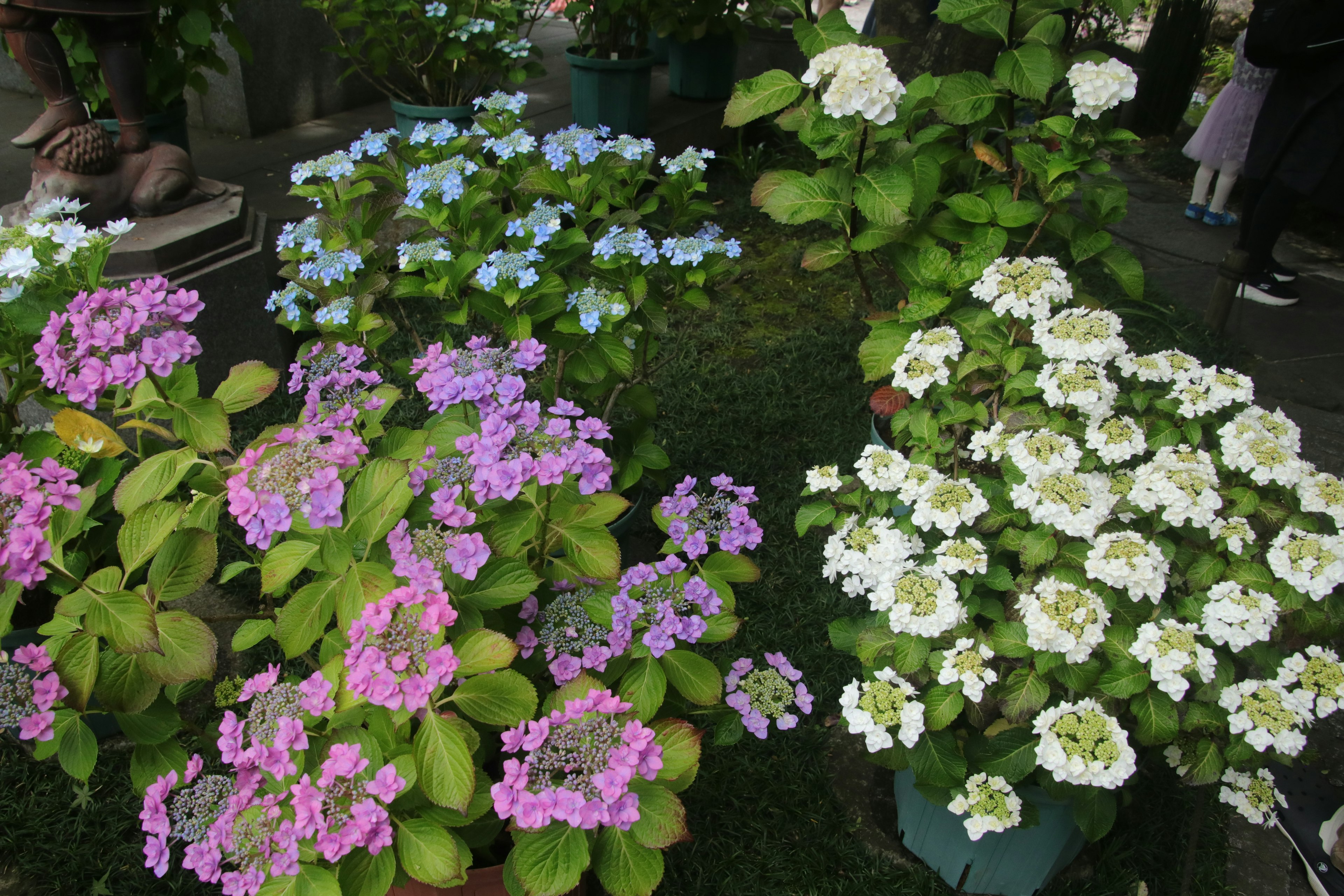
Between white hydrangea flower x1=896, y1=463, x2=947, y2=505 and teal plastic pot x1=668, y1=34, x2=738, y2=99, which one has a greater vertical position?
white hydrangea flower x1=896, y1=463, x2=947, y2=505

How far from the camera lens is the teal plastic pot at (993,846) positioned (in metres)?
1.49

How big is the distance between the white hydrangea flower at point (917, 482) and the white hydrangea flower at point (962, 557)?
92mm

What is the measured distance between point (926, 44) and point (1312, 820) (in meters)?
2.23

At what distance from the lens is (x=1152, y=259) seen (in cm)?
436

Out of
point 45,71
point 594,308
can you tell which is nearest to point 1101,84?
point 594,308

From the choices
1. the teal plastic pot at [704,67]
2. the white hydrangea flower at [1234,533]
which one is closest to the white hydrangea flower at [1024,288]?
the white hydrangea flower at [1234,533]

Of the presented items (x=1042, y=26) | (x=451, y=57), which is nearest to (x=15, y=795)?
(x=1042, y=26)

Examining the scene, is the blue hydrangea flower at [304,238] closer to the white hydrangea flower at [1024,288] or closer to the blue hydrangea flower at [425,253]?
the blue hydrangea flower at [425,253]

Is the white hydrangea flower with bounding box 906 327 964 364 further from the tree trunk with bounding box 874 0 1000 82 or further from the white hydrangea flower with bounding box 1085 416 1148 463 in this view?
the tree trunk with bounding box 874 0 1000 82

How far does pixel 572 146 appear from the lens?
1.85 meters

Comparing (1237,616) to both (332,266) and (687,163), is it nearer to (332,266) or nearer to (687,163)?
(687,163)

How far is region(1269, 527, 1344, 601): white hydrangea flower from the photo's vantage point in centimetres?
128

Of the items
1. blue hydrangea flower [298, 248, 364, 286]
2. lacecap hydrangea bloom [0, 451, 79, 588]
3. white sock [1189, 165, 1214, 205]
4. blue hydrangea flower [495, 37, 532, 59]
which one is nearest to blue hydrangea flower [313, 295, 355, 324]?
blue hydrangea flower [298, 248, 364, 286]

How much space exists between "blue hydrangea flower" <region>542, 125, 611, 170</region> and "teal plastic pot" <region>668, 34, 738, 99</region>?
321 cm
